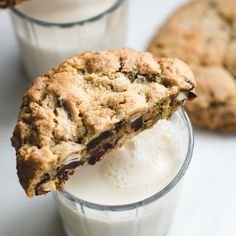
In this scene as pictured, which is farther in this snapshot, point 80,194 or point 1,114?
point 1,114

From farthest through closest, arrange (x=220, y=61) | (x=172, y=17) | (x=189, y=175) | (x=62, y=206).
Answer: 1. (x=172, y=17)
2. (x=220, y=61)
3. (x=189, y=175)
4. (x=62, y=206)

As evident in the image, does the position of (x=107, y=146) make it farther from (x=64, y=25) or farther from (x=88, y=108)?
(x=64, y=25)

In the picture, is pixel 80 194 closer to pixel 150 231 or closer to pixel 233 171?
pixel 150 231

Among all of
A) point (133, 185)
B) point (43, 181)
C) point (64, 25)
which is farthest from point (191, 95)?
point (64, 25)

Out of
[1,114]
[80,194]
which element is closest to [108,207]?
[80,194]

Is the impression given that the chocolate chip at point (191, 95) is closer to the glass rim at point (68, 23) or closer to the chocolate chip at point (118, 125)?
the chocolate chip at point (118, 125)

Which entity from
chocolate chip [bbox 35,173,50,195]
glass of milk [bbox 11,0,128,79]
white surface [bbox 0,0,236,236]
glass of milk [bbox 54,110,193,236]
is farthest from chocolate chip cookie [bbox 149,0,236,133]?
chocolate chip [bbox 35,173,50,195]
